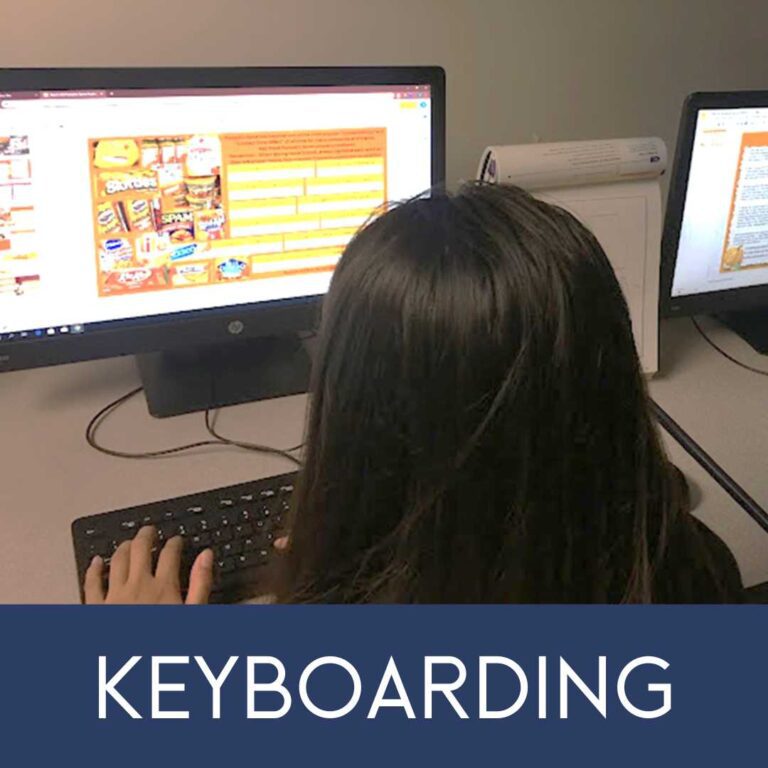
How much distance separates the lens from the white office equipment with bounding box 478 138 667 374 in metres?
1.18

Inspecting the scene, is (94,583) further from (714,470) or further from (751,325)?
(751,325)

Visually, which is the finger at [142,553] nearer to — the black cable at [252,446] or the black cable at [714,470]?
the black cable at [252,446]

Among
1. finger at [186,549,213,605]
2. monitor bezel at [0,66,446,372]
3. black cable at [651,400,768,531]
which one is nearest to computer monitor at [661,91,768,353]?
black cable at [651,400,768,531]

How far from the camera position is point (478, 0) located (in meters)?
1.33

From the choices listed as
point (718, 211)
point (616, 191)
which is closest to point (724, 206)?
point (718, 211)

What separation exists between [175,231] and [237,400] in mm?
222

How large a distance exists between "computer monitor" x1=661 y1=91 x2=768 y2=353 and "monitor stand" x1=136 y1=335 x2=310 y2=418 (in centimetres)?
51

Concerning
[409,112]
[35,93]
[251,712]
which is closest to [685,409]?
[409,112]

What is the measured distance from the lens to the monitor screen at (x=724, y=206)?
1.23 meters

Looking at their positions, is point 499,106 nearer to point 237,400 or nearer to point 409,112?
point 409,112

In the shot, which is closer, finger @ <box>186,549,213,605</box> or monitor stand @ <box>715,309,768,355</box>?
finger @ <box>186,549,213,605</box>

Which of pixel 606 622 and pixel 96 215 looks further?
pixel 96 215

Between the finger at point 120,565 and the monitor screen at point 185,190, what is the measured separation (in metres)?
0.32

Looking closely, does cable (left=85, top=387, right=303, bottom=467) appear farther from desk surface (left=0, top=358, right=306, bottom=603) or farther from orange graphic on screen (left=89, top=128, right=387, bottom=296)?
orange graphic on screen (left=89, top=128, right=387, bottom=296)
